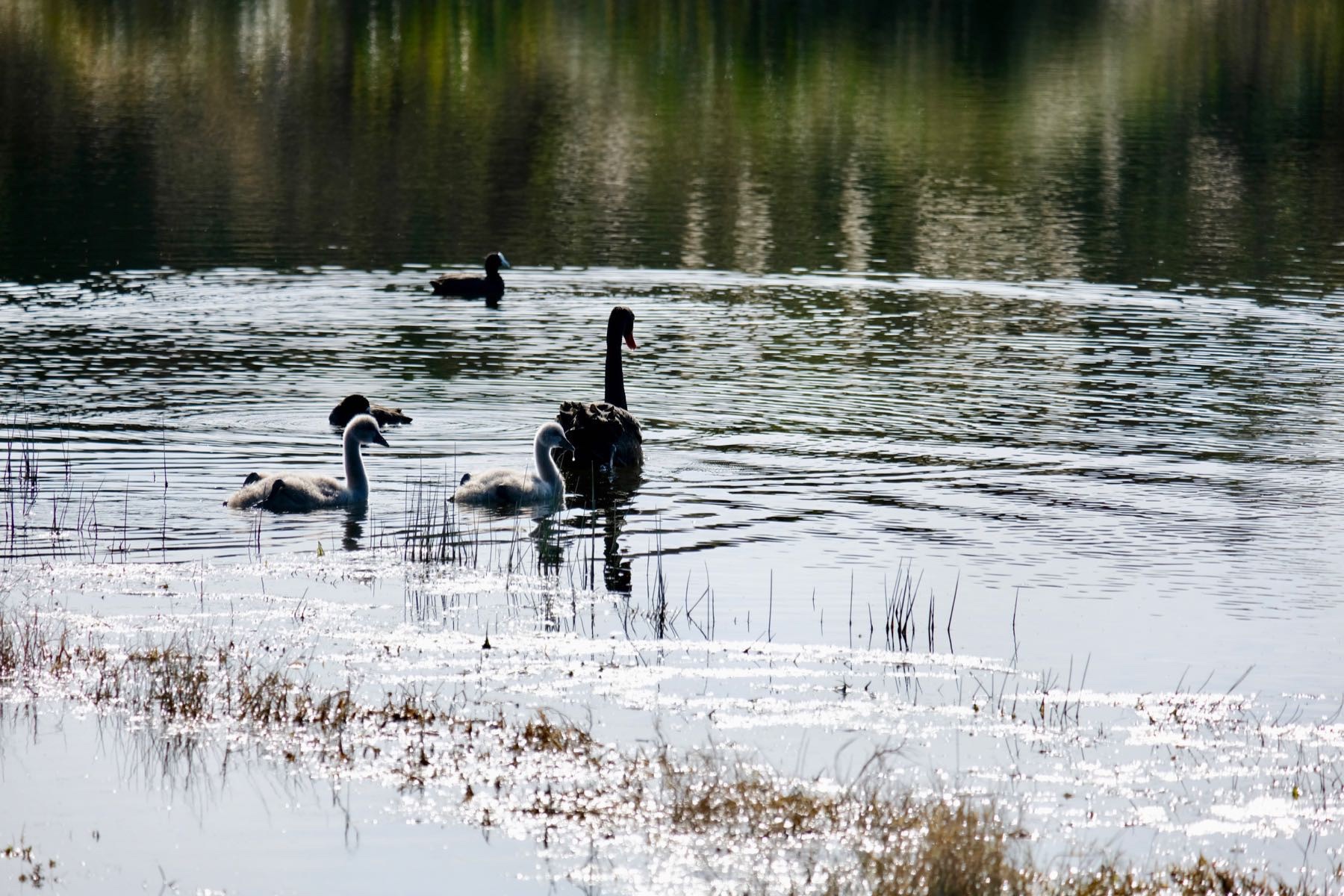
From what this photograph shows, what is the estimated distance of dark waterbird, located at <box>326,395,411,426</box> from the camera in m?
24.7

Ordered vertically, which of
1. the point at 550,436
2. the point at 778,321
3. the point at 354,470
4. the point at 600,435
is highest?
the point at 778,321

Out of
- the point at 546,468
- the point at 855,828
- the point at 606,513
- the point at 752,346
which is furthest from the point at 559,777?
the point at 752,346

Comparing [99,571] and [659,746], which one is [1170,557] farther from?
[99,571]

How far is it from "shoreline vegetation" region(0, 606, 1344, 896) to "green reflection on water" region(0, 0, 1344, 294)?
3030 cm

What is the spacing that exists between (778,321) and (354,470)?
17392mm

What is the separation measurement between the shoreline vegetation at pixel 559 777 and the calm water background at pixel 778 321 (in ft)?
13.1

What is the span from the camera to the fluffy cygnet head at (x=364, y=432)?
20.7m

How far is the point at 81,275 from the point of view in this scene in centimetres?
4097

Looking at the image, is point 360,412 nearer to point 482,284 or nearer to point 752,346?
point 752,346

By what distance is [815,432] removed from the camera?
25578 millimetres

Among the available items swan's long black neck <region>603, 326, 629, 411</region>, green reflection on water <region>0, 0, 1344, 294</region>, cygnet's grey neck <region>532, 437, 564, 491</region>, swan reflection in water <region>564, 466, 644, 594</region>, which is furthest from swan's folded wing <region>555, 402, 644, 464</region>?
green reflection on water <region>0, 0, 1344, 294</region>

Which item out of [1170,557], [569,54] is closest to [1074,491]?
[1170,557]

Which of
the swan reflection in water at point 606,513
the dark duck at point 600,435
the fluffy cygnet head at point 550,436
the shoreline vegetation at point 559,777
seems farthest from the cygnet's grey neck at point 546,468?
the shoreline vegetation at point 559,777

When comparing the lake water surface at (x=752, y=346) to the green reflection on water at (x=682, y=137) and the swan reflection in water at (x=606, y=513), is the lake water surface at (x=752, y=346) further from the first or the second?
the green reflection on water at (x=682, y=137)
